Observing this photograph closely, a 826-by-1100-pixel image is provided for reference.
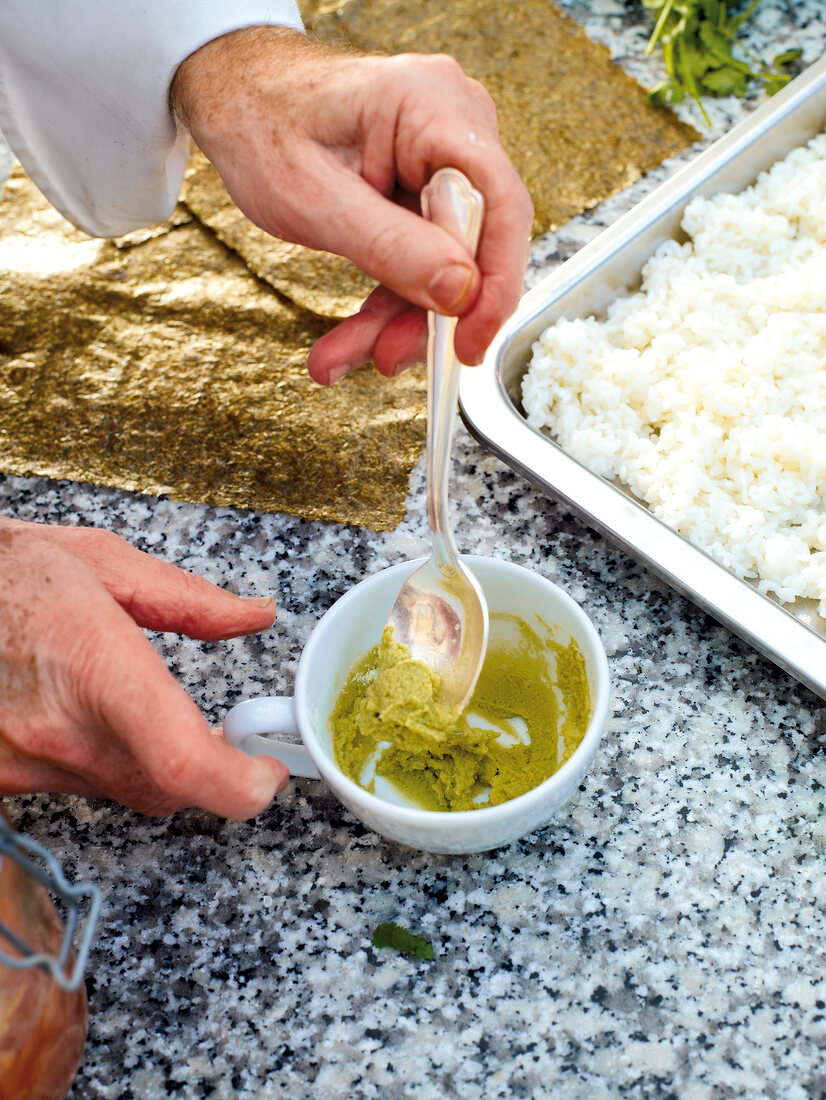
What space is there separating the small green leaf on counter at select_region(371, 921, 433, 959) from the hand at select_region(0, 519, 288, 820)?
135 millimetres

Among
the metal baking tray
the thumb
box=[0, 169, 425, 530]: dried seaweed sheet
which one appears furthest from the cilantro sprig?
the thumb

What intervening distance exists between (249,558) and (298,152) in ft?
1.19

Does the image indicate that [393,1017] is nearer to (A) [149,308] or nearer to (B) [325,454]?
(B) [325,454]

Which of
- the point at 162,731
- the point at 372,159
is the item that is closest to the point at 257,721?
the point at 162,731

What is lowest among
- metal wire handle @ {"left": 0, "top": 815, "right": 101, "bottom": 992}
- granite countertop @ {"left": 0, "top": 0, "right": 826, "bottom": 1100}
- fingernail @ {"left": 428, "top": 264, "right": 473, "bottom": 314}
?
granite countertop @ {"left": 0, "top": 0, "right": 826, "bottom": 1100}

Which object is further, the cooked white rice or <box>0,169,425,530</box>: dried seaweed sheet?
<box>0,169,425,530</box>: dried seaweed sheet

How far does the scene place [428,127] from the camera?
67 cm

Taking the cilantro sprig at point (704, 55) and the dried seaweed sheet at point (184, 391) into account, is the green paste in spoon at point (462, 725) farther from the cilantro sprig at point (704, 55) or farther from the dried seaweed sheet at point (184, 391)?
the cilantro sprig at point (704, 55)

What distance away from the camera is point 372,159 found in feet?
2.32

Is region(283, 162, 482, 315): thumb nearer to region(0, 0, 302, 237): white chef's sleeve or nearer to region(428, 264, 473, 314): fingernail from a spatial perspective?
region(428, 264, 473, 314): fingernail

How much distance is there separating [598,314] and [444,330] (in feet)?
1.37

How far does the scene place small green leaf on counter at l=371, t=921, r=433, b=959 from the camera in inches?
26.4

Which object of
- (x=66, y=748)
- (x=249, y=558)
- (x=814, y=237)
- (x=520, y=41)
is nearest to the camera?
(x=66, y=748)

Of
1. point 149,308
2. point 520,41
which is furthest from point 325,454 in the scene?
point 520,41
